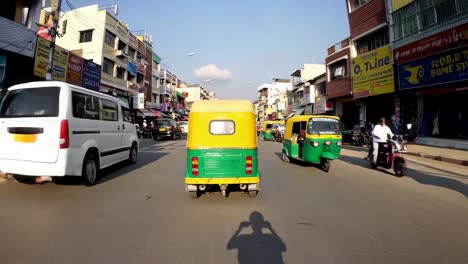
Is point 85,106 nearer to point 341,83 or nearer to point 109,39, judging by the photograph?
point 341,83

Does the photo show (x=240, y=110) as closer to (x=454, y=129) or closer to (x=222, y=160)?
(x=222, y=160)

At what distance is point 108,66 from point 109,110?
26.9 m

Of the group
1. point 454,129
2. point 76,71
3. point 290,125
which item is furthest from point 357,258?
point 76,71

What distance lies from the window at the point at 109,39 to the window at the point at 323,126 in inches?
1126

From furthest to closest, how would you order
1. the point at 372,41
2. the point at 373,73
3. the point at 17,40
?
the point at 372,41
the point at 373,73
the point at 17,40

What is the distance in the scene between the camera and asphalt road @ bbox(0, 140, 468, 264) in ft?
11.8

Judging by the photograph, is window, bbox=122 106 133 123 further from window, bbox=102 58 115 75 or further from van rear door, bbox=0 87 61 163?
window, bbox=102 58 115 75

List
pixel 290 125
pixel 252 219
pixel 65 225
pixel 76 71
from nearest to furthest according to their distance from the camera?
pixel 65 225
pixel 252 219
pixel 290 125
pixel 76 71

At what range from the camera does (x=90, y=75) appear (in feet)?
75.9

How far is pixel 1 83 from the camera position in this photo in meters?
13.9

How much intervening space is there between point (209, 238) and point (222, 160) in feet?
7.06

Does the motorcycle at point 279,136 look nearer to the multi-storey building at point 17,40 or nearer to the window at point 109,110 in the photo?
the multi-storey building at point 17,40

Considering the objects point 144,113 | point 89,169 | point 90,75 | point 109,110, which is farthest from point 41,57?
point 144,113

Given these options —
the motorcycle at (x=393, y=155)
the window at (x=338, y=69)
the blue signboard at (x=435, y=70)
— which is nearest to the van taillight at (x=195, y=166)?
the motorcycle at (x=393, y=155)
